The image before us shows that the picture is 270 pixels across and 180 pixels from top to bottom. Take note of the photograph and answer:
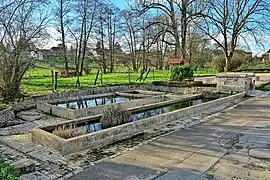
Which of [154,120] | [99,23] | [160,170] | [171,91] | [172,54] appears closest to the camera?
[160,170]

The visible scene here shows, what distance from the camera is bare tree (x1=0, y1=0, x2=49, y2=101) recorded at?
9.64m

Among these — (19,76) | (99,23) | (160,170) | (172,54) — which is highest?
(99,23)

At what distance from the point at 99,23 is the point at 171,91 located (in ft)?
55.9

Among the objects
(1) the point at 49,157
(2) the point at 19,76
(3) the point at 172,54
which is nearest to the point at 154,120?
(1) the point at 49,157

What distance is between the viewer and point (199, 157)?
425cm

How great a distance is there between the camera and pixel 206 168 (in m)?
3.80

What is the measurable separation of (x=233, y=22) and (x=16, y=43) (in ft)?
73.4

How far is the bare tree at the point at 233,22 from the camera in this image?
24978 mm

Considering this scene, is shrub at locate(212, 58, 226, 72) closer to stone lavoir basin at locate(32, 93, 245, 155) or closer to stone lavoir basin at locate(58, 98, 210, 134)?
stone lavoir basin at locate(58, 98, 210, 134)

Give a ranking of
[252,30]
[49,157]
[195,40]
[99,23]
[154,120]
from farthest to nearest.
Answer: [195,40]
[99,23]
[252,30]
[154,120]
[49,157]

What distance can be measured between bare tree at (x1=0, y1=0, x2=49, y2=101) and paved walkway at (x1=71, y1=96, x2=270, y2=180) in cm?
673

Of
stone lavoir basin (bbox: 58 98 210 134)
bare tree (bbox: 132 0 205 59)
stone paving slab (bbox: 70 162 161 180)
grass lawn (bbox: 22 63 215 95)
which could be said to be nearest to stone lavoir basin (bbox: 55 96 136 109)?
grass lawn (bbox: 22 63 215 95)

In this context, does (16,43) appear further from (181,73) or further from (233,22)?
(233,22)

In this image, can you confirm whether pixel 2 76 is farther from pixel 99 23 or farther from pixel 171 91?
pixel 99 23
